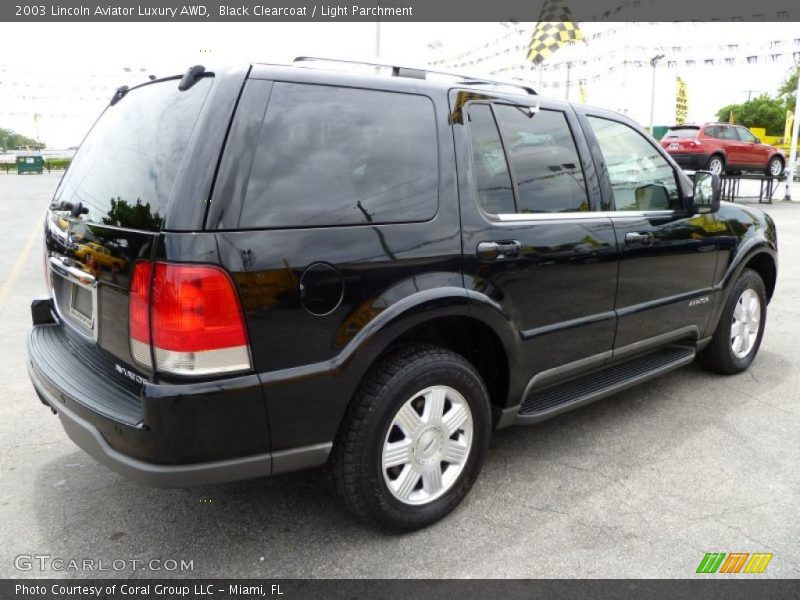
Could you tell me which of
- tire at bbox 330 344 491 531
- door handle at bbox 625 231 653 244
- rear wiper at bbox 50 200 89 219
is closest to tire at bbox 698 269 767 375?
door handle at bbox 625 231 653 244

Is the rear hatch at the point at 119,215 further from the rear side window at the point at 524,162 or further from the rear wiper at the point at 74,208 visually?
the rear side window at the point at 524,162

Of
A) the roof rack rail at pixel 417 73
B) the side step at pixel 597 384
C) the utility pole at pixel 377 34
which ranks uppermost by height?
the utility pole at pixel 377 34

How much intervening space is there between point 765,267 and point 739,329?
58 centimetres

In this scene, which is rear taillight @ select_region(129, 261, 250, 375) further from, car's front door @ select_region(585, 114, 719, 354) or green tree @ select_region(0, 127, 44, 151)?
green tree @ select_region(0, 127, 44, 151)

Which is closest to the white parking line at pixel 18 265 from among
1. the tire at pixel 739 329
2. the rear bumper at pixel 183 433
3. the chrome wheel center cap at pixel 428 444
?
the rear bumper at pixel 183 433

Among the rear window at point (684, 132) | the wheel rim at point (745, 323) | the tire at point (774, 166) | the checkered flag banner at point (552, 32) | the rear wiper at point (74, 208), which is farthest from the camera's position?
the tire at point (774, 166)

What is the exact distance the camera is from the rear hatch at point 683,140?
59.4ft

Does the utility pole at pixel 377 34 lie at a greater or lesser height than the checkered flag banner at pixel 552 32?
lesser

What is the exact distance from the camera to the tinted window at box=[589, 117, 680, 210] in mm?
3469

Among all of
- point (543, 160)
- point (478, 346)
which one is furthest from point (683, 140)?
point (478, 346)

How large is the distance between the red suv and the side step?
622 inches

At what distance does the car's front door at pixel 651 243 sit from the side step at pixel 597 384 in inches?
5.9

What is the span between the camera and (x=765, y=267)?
15.3 ft

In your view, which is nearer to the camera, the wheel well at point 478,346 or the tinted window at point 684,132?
the wheel well at point 478,346
